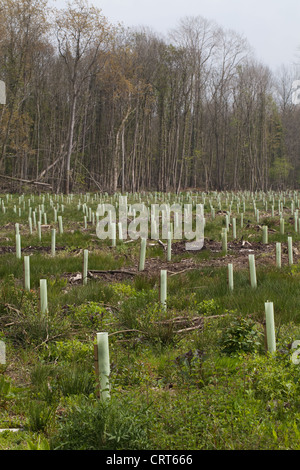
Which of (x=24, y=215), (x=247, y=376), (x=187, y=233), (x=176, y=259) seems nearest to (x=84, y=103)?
(x=24, y=215)

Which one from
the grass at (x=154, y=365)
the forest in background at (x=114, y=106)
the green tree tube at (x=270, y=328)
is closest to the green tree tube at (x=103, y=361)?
the grass at (x=154, y=365)

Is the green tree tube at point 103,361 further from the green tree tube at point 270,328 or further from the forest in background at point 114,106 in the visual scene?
the forest in background at point 114,106

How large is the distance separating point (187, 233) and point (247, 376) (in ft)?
30.1

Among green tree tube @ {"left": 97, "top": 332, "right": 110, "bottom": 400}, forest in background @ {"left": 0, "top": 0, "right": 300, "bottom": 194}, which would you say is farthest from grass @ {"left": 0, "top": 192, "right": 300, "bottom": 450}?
forest in background @ {"left": 0, "top": 0, "right": 300, "bottom": 194}

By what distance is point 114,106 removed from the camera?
3812 centimetres

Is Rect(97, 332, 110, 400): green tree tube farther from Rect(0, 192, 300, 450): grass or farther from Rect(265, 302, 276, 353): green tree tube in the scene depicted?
Rect(265, 302, 276, 353): green tree tube

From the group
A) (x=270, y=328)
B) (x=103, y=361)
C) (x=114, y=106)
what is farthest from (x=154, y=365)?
(x=114, y=106)

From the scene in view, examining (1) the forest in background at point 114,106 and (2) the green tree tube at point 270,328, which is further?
(1) the forest in background at point 114,106

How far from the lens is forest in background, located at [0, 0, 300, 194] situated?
2945cm

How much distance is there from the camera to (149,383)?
3.72m

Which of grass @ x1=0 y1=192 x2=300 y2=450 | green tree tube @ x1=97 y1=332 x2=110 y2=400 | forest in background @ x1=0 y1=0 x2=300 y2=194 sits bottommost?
grass @ x1=0 y1=192 x2=300 y2=450

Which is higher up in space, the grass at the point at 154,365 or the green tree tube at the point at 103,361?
Result: the green tree tube at the point at 103,361

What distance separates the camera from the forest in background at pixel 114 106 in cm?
2945
